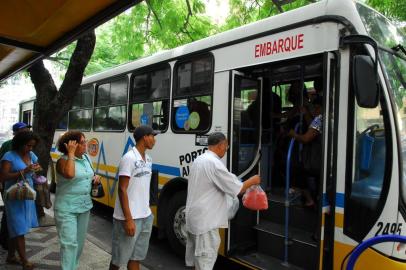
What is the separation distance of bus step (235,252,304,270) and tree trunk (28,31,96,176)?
12.2 ft

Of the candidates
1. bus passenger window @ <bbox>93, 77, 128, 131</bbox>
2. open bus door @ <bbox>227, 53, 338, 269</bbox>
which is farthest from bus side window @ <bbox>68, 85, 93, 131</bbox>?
open bus door @ <bbox>227, 53, 338, 269</bbox>

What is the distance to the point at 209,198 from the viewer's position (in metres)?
3.53

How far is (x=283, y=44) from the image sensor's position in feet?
13.4

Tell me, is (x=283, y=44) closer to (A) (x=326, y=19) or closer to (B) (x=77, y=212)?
(A) (x=326, y=19)

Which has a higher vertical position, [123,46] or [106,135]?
[123,46]

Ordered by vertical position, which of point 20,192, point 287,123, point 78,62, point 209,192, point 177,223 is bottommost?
point 177,223

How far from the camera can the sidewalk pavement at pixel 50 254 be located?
15.0 feet

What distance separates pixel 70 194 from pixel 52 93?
373 cm

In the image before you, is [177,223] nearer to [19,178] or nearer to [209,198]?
[209,198]

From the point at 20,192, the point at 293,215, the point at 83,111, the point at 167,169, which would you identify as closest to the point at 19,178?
the point at 20,192

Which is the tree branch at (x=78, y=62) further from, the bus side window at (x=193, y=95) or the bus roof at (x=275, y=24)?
the bus side window at (x=193, y=95)

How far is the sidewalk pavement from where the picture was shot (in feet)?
15.0

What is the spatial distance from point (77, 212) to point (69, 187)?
241mm

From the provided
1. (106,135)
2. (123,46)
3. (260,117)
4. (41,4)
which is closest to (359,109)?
(260,117)
